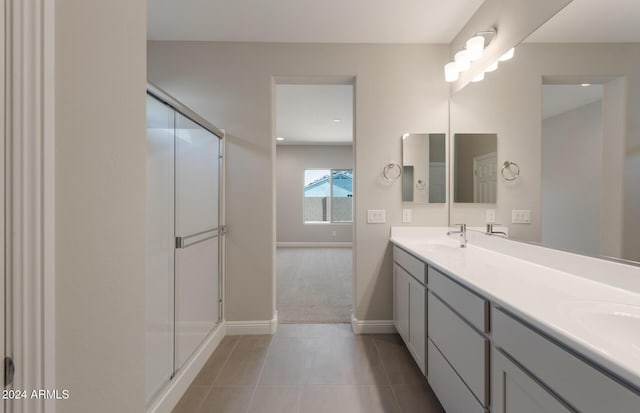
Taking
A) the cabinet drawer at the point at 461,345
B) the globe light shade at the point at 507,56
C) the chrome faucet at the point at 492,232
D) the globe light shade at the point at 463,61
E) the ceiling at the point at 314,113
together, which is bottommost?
the cabinet drawer at the point at 461,345

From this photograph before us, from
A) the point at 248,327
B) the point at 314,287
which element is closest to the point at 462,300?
the point at 248,327

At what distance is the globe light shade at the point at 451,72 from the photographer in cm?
232

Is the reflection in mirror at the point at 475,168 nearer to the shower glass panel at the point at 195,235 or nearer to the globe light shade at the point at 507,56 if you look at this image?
the globe light shade at the point at 507,56

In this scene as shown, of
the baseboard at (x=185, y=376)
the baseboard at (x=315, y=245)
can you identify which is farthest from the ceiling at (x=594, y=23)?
the baseboard at (x=315, y=245)

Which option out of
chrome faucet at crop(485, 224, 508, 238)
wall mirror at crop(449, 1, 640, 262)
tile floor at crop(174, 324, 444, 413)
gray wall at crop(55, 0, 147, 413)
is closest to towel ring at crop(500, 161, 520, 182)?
wall mirror at crop(449, 1, 640, 262)

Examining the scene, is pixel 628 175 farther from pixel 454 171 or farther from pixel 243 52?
pixel 243 52

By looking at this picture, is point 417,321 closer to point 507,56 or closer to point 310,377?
point 310,377

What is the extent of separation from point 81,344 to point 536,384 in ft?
4.17

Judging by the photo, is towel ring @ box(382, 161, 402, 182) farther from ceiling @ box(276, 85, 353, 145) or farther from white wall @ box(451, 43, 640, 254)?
ceiling @ box(276, 85, 353, 145)

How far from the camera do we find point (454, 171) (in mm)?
2539

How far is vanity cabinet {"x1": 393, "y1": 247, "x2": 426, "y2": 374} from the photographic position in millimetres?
1802

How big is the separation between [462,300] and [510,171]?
1082mm

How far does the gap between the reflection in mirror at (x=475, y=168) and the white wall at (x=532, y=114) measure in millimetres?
65

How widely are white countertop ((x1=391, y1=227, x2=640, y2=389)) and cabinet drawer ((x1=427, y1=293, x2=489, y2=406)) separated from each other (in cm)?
22
